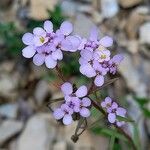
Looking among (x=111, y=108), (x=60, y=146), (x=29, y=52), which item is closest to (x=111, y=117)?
(x=111, y=108)

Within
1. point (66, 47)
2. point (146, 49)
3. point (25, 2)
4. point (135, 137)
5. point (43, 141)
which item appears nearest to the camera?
point (66, 47)

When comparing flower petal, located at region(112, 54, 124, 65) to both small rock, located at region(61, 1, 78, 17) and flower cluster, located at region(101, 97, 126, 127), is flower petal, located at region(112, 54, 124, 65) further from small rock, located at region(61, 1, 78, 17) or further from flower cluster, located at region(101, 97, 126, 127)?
small rock, located at region(61, 1, 78, 17)

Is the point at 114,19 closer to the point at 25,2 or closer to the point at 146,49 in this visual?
the point at 146,49

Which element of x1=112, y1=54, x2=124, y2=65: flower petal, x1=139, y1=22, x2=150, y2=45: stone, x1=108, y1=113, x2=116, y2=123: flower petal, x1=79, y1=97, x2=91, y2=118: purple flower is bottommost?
x1=139, y1=22, x2=150, y2=45: stone

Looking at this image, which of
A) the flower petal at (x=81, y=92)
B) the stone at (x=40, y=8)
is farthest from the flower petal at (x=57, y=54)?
the stone at (x=40, y=8)

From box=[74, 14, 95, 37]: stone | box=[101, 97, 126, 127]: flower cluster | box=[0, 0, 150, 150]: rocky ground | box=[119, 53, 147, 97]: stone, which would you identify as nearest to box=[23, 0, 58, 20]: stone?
box=[0, 0, 150, 150]: rocky ground

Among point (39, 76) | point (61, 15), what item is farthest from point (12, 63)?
point (61, 15)

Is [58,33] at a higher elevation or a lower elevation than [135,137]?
higher

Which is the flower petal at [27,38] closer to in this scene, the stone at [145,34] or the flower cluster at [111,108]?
the flower cluster at [111,108]
